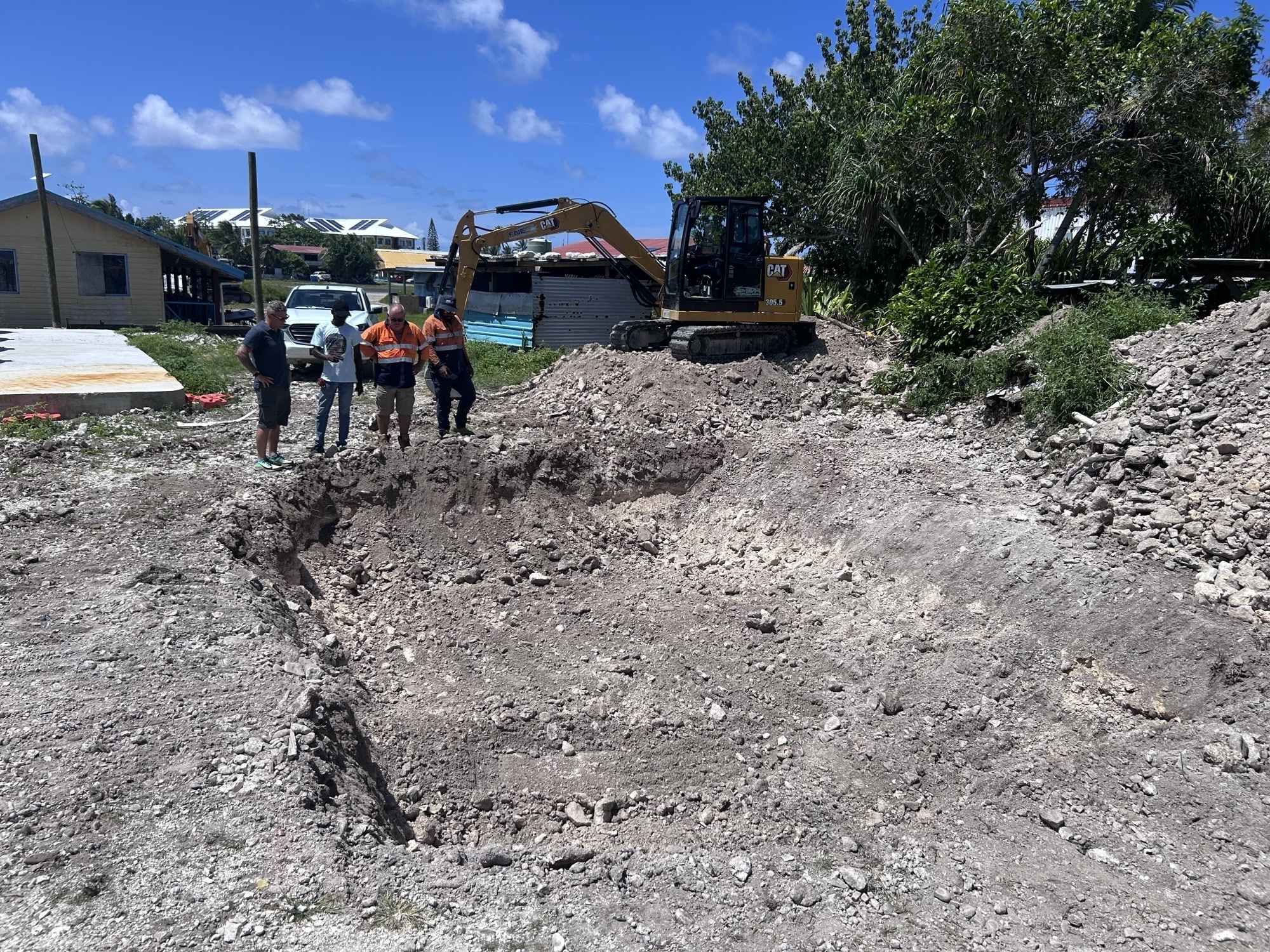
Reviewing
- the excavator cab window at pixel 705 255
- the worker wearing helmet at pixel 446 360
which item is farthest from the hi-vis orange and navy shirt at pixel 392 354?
the excavator cab window at pixel 705 255

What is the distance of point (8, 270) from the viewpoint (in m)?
21.1

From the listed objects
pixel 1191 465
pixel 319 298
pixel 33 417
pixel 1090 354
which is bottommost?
pixel 33 417

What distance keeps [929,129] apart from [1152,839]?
11.5 metres

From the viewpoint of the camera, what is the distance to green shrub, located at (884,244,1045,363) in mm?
10914

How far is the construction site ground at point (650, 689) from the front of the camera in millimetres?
3529

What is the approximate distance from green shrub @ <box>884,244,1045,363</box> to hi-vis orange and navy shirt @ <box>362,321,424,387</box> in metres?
6.36

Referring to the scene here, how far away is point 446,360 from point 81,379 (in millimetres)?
5542

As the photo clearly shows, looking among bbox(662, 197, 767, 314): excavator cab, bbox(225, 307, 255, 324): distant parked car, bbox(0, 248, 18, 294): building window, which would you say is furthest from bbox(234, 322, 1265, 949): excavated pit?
bbox(225, 307, 255, 324): distant parked car

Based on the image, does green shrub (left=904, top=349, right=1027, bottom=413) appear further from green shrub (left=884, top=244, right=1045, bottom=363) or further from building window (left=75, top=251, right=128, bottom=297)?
building window (left=75, top=251, right=128, bottom=297)

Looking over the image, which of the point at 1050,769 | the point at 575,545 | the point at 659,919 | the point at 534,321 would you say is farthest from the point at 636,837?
the point at 534,321

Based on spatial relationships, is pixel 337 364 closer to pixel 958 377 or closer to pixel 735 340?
pixel 735 340

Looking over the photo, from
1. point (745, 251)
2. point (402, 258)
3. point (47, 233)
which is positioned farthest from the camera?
point (402, 258)

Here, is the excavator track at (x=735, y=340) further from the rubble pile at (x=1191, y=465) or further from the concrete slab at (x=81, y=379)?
the concrete slab at (x=81, y=379)

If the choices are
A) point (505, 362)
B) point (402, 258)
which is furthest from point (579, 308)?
point (402, 258)
